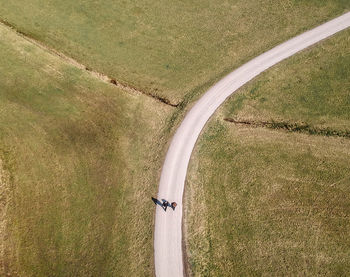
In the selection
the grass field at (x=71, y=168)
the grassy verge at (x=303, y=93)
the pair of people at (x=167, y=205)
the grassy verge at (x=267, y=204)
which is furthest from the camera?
the grassy verge at (x=303, y=93)

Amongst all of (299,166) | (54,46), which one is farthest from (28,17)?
(299,166)

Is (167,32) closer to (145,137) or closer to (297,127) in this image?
(145,137)

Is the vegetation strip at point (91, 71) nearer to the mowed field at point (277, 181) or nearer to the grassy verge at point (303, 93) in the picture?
the mowed field at point (277, 181)

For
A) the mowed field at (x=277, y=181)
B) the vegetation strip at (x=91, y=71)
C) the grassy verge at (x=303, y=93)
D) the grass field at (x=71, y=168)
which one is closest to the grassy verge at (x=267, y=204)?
the mowed field at (x=277, y=181)

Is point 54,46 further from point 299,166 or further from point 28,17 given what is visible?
point 299,166

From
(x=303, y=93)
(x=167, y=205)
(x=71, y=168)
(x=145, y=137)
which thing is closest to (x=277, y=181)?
(x=167, y=205)

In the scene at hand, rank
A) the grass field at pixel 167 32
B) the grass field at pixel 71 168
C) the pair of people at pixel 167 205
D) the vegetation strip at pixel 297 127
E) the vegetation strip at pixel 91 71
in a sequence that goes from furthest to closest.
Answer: the grass field at pixel 167 32 → the vegetation strip at pixel 91 71 → the vegetation strip at pixel 297 127 → the pair of people at pixel 167 205 → the grass field at pixel 71 168

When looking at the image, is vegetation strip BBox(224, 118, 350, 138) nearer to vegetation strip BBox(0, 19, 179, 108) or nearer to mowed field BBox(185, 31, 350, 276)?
A: mowed field BBox(185, 31, 350, 276)
